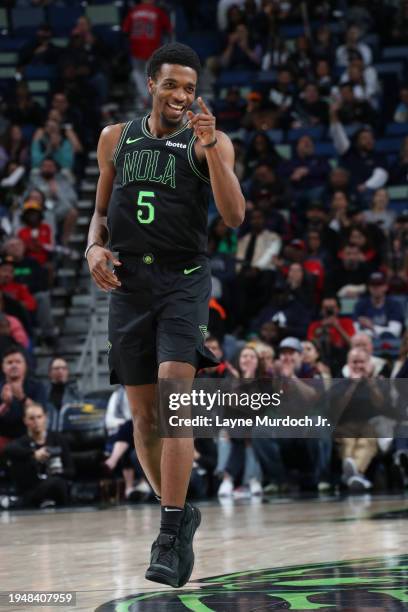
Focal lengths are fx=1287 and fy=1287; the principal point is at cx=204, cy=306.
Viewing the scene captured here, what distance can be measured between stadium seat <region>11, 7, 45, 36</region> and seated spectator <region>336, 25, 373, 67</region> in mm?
5184

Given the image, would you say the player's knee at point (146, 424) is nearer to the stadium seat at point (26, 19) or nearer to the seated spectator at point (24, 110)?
the seated spectator at point (24, 110)

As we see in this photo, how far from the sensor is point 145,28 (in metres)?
17.8

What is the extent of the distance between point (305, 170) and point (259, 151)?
2.31ft

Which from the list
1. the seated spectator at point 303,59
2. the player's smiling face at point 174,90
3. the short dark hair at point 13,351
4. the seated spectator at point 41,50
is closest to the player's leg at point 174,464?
the player's smiling face at point 174,90

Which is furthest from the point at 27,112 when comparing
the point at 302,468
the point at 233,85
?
the point at 302,468

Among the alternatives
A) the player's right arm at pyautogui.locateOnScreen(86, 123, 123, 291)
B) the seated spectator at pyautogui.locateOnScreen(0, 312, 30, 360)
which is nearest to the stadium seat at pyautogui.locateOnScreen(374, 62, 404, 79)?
the seated spectator at pyautogui.locateOnScreen(0, 312, 30, 360)

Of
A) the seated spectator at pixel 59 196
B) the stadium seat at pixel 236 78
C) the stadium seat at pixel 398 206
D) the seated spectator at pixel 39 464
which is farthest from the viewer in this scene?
the stadium seat at pixel 236 78

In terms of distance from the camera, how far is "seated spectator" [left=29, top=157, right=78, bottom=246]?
15.5 meters

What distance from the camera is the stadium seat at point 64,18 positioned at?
19.7 meters

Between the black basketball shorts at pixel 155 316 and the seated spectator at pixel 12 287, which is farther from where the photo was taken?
the seated spectator at pixel 12 287

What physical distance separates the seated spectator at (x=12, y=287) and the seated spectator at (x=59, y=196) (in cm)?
172

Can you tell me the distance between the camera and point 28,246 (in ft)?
47.9

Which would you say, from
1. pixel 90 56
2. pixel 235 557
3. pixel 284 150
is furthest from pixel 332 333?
pixel 90 56

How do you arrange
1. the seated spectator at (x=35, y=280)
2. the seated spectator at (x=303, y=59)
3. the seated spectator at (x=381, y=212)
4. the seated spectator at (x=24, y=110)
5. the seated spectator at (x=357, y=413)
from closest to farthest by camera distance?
1. the seated spectator at (x=357, y=413)
2. the seated spectator at (x=35, y=280)
3. the seated spectator at (x=381, y=212)
4. the seated spectator at (x=303, y=59)
5. the seated spectator at (x=24, y=110)
